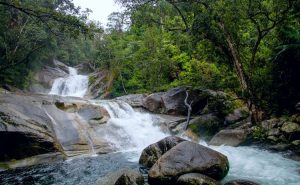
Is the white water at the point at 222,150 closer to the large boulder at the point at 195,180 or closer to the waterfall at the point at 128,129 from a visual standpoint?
the waterfall at the point at 128,129

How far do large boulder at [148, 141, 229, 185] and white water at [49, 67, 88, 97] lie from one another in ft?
83.5

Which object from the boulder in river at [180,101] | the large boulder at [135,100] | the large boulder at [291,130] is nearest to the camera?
the large boulder at [291,130]

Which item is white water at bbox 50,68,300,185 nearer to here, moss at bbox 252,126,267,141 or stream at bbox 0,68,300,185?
stream at bbox 0,68,300,185

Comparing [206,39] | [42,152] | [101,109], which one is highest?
[206,39]

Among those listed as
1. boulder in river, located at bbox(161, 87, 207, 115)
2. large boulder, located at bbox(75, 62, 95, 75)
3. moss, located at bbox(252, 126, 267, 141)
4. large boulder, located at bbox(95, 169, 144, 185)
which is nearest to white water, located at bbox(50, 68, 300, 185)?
moss, located at bbox(252, 126, 267, 141)

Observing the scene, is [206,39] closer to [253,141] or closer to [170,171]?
[253,141]

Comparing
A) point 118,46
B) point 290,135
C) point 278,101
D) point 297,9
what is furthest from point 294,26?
point 118,46

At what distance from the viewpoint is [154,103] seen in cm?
2089

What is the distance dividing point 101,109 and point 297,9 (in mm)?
11899

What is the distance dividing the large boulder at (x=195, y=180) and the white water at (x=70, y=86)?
87.0 ft

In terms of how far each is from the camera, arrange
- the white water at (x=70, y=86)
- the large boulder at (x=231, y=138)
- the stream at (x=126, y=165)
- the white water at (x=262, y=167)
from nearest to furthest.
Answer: the white water at (x=262, y=167), the stream at (x=126, y=165), the large boulder at (x=231, y=138), the white water at (x=70, y=86)

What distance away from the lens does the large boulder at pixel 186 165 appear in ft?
27.7

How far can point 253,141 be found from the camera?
1320cm

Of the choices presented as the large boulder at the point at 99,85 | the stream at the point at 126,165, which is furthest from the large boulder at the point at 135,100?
the large boulder at the point at 99,85
